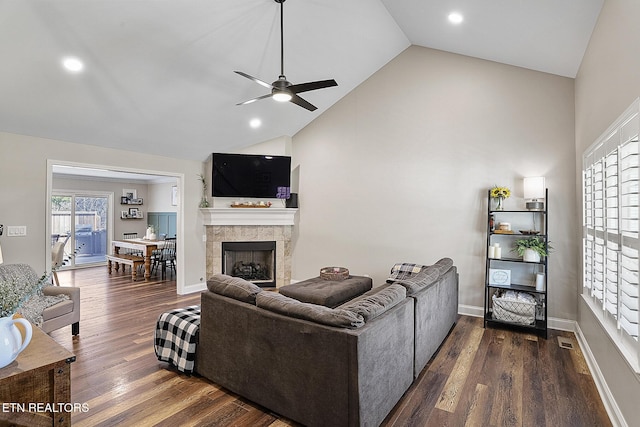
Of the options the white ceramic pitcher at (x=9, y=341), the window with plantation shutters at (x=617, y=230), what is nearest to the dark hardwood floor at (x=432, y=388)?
the window with plantation shutters at (x=617, y=230)

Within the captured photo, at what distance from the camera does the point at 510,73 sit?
4320 mm

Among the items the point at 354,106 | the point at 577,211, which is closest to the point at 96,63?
the point at 354,106

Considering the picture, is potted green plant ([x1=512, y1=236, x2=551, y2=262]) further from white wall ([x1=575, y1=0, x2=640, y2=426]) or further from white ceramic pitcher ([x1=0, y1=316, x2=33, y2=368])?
white ceramic pitcher ([x1=0, y1=316, x2=33, y2=368])

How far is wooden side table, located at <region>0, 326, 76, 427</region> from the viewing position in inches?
53.6

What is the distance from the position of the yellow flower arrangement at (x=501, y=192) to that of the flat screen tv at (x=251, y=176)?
347 cm

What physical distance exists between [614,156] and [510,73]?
2.48 m

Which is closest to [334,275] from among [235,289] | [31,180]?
[235,289]

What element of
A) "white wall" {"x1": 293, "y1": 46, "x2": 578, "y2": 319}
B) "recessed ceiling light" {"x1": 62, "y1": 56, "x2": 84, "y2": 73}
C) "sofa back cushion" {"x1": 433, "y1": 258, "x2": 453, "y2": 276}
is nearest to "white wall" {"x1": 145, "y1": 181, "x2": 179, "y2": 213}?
"white wall" {"x1": 293, "y1": 46, "x2": 578, "y2": 319}

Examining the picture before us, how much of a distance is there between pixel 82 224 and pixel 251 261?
574cm

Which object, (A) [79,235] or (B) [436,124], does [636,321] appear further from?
(A) [79,235]

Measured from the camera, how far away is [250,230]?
19.8ft

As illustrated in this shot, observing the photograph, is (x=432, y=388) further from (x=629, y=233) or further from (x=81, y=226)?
(x=81, y=226)

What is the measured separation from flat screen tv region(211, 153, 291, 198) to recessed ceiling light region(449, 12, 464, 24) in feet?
11.1

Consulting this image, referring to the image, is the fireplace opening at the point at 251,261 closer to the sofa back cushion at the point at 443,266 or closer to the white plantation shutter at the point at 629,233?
the sofa back cushion at the point at 443,266
